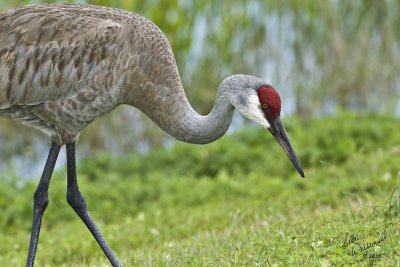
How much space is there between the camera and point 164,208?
32.1ft

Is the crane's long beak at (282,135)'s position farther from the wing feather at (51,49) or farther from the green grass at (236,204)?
the wing feather at (51,49)

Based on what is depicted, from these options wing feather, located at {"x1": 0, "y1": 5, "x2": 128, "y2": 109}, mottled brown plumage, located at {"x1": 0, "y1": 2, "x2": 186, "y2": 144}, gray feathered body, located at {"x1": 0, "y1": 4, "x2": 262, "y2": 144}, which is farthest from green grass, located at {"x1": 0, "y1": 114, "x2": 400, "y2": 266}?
wing feather, located at {"x1": 0, "y1": 5, "x2": 128, "y2": 109}

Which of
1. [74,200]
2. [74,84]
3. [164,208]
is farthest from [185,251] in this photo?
[164,208]

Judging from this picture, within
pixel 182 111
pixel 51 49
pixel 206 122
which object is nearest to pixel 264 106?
pixel 206 122

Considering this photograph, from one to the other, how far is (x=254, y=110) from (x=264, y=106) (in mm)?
101

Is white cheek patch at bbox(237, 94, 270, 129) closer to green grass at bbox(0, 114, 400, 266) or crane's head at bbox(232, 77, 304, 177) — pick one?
crane's head at bbox(232, 77, 304, 177)

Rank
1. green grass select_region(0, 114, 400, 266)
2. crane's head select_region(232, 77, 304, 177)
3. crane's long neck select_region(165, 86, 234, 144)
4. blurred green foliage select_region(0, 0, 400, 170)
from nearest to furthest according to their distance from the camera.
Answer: green grass select_region(0, 114, 400, 266) < crane's head select_region(232, 77, 304, 177) < crane's long neck select_region(165, 86, 234, 144) < blurred green foliage select_region(0, 0, 400, 170)

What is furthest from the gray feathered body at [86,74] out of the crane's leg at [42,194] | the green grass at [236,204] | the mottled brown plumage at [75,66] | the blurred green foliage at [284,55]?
the blurred green foliage at [284,55]

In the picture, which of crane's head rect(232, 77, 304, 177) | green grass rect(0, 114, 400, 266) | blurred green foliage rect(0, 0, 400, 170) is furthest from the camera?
blurred green foliage rect(0, 0, 400, 170)

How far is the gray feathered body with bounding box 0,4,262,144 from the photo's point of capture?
20.7 ft

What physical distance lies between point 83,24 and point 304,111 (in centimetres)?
780

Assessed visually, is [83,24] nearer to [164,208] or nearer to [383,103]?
[164,208]

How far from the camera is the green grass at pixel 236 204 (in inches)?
228

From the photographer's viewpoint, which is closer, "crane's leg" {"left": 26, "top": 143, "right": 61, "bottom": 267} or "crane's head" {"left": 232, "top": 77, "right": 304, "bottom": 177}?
"crane's head" {"left": 232, "top": 77, "right": 304, "bottom": 177}
